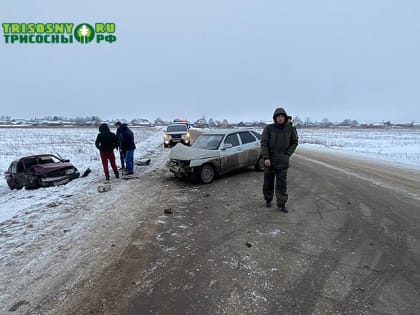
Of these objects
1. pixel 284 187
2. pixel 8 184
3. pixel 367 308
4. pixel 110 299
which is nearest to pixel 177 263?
pixel 110 299

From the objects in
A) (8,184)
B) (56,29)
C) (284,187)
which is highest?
(56,29)

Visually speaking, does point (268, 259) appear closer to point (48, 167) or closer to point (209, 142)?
point (209, 142)

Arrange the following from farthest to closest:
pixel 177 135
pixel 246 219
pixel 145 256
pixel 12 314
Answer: pixel 177 135 → pixel 246 219 → pixel 145 256 → pixel 12 314

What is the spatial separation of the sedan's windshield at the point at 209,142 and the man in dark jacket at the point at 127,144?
8.02ft

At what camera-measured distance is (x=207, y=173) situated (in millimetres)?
9359

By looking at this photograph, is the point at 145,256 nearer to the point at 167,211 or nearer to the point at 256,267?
the point at 256,267

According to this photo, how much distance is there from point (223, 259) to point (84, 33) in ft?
61.3

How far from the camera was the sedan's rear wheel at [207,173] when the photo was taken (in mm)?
9219

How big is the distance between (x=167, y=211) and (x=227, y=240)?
75.6 inches

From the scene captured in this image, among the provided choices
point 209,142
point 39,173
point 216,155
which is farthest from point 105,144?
point 216,155

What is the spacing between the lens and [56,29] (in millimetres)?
17172

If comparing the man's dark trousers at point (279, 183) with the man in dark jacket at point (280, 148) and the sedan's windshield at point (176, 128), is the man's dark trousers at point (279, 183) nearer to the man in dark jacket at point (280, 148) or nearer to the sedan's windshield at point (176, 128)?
the man in dark jacket at point (280, 148)

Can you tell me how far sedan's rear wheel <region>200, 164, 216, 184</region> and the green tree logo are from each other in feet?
44.3

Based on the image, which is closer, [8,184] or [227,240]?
[227,240]
